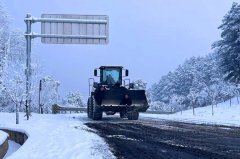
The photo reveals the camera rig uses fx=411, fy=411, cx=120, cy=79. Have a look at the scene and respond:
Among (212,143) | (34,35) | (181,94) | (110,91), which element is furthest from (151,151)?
(181,94)

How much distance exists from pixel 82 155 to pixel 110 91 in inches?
499

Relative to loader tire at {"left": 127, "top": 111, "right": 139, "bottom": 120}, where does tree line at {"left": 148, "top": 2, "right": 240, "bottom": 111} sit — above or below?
above

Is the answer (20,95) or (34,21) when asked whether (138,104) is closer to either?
(20,95)

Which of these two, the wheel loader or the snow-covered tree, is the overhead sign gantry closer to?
the wheel loader

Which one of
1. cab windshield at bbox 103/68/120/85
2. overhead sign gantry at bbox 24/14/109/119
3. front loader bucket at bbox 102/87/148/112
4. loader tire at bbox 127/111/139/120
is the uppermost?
overhead sign gantry at bbox 24/14/109/119

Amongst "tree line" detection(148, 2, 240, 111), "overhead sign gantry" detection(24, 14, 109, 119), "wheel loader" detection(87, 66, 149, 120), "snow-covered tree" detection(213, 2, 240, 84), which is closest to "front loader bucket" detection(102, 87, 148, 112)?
"wheel loader" detection(87, 66, 149, 120)

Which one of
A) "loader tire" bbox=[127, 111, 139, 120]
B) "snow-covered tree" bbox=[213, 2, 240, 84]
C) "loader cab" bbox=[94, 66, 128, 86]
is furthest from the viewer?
"snow-covered tree" bbox=[213, 2, 240, 84]

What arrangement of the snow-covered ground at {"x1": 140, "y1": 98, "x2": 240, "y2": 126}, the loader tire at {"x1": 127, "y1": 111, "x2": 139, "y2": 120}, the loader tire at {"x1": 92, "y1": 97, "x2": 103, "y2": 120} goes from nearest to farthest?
1. the snow-covered ground at {"x1": 140, "y1": 98, "x2": 240, "y2": 126}
2. the loader tire at {"x1": 92, "y1": 97, "x2": 103, "y2": 120}
3. the loader tire at {"x1": 127, "y1": 111, "x2": 139, "y2": 120}

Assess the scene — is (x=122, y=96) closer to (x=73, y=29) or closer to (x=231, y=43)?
(x=73, y=29)

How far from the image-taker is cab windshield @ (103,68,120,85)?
22.2 m

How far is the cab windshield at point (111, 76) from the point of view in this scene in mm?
22167

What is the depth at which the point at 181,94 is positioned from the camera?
93.4m

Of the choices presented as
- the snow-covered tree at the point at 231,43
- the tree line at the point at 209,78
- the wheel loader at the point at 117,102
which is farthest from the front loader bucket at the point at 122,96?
the snow-covered tree at the point at 231,43

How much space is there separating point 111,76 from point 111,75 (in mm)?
63
